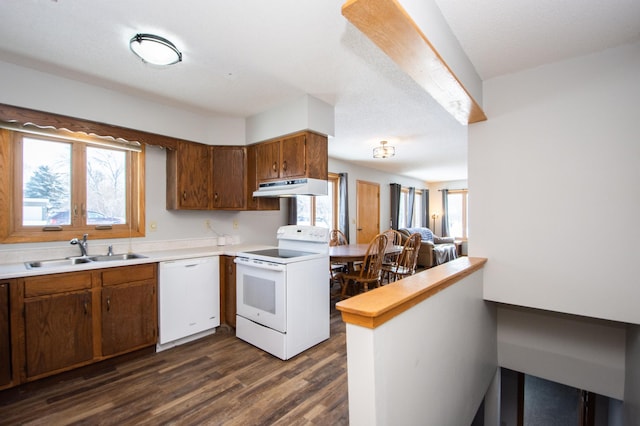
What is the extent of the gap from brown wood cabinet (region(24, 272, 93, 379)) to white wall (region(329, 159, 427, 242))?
4344mm

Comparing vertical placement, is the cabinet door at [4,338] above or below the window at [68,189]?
below

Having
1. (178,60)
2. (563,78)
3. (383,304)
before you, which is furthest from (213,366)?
(563,78)

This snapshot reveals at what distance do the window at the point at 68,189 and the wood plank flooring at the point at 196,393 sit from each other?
1241 millimetres

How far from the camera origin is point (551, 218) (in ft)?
6.90

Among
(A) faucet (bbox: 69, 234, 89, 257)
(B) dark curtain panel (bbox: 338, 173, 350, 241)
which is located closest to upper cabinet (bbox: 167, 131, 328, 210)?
(A) faucet (bbox: 69, 234, 89, 257)

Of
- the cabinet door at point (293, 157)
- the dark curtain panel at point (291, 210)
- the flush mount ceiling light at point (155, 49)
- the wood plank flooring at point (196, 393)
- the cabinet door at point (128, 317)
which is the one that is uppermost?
the flush mount ceiling light at point (155, 49)

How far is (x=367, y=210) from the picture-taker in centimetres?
666

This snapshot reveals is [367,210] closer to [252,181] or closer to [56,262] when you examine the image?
[252,181]

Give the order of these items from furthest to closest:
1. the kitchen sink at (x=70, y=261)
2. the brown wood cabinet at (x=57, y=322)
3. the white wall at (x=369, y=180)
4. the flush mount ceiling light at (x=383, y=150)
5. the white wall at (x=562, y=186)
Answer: the white wall at (x=369, y=180), the flush mount ceiling light at (x=383, y=150), the kitchen sink at (x=70, y=261), the brown wood cabinet at (x=57, y=322), the white wall at (x=562, y=186)

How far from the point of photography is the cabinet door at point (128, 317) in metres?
2.30

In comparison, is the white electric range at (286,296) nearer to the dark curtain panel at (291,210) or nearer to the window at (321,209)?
the dark curtain panel at (291,210)

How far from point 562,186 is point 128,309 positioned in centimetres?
357

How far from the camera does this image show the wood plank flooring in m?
1.75

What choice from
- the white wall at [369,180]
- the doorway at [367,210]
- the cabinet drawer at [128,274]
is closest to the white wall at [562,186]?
the cabinet drawer at [128,274]
